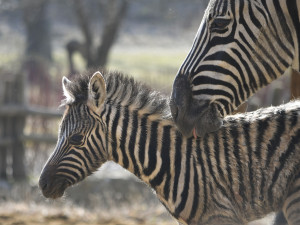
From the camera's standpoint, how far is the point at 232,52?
4293 millimetres

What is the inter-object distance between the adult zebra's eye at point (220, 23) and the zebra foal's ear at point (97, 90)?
934mm

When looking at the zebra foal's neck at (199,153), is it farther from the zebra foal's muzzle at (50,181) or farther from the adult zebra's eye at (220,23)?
the adult zebra's eye at (220,23)

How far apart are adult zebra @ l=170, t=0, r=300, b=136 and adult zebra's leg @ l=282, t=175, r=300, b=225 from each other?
71 centimetres

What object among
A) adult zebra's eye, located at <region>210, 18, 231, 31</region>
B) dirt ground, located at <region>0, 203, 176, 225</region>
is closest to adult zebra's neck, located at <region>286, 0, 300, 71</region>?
adult zebra's eye, located at <region>210, 18, 231, 31</region>

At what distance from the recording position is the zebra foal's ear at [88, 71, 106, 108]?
4547 millimetres

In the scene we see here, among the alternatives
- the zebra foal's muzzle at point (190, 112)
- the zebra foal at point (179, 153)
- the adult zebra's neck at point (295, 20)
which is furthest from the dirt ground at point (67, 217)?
the adult zebra's neck at point (295, 20)

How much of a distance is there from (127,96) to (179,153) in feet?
2.01

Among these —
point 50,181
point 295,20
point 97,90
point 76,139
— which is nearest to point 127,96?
point 97,90

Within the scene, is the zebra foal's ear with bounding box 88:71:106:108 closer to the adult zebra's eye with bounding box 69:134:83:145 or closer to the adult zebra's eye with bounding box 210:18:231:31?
the adult zebra's eye with bounding box 69:134:83:145

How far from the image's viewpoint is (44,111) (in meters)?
11.3

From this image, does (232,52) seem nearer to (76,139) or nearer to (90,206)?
(76,139)

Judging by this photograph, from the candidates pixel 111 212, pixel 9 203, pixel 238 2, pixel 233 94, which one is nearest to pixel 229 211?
pixel 233 94

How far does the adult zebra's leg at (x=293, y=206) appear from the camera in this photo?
13.8 ft

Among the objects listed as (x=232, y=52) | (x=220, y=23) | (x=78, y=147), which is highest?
(x=220, y=23)
